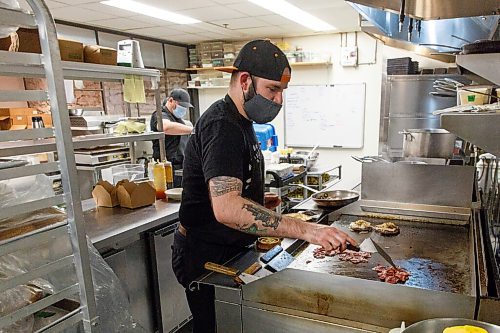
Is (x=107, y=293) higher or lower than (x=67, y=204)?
lower

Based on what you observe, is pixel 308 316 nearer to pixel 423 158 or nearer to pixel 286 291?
pixel 286 291

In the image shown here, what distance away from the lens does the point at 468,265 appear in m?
1.60

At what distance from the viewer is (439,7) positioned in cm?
Answer: 171

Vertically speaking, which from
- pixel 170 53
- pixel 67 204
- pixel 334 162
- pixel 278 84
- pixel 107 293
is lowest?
pixel 334 162

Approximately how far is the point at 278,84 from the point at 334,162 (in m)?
5.29

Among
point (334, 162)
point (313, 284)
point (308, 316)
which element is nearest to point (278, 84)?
point (313, 284)

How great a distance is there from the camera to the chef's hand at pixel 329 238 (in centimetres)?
136

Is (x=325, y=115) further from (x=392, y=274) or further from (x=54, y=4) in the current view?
(x=392, y=274)

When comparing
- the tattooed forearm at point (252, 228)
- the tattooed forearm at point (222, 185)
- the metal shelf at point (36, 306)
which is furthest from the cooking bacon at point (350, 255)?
the metal shelf at point (36, 306)

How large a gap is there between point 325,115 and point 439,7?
4854mm

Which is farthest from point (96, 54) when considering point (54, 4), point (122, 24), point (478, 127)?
point (122, 24)

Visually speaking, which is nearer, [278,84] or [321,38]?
[278,84]

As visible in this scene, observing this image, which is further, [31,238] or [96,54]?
[96,54]

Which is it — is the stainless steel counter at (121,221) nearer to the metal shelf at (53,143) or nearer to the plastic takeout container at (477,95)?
the metal shelf at (53,143)
